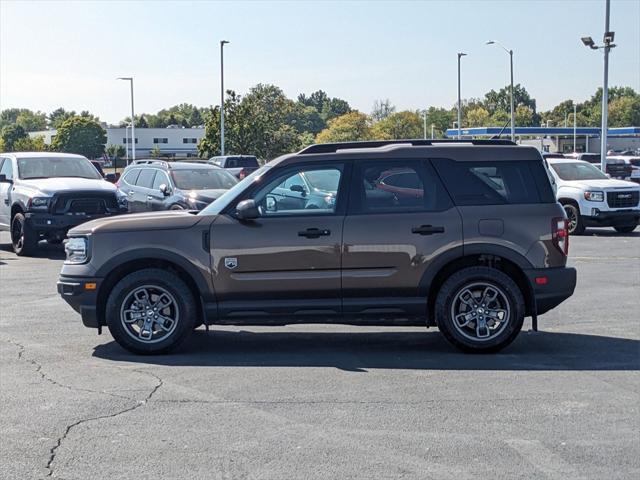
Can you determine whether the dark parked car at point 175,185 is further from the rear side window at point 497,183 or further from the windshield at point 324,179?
the rear side window at point 497,183

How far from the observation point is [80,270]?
852cm

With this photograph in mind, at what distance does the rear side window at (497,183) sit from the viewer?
8.52 m

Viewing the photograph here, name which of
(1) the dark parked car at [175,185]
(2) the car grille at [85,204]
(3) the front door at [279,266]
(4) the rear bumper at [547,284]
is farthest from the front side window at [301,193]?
(1) the dark parked car at [175,185]

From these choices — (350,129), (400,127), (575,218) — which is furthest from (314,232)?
(400,127)

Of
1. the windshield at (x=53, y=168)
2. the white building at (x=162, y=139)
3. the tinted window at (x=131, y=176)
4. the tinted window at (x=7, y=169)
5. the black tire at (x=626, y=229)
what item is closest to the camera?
the windshield at (x=53, y=168)

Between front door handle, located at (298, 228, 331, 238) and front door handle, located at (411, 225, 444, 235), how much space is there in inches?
31.9

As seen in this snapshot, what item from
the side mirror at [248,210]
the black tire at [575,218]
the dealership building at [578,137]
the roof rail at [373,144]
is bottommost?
the black tire at [575,218]

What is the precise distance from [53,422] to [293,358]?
2.69 m

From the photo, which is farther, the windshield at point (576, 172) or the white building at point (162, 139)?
the white building at point (162, 139)

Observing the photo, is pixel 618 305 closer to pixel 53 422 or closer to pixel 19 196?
pixel 53 422

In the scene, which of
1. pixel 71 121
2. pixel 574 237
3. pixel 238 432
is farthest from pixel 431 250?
pixel 71 121

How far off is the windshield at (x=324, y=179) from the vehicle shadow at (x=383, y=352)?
1.59 meters

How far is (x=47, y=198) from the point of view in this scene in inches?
693

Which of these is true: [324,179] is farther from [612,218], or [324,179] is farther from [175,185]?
[612,218]
